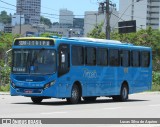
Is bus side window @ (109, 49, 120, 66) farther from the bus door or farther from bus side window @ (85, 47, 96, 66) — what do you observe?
the bus door

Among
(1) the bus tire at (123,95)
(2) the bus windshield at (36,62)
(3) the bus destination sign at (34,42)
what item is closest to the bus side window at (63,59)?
(2) the bus windshield at (36,62)

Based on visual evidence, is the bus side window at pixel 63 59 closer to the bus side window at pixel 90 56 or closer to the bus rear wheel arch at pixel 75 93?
the bus rear wheel arch at pixel 75 93

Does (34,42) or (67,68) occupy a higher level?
(34,42)

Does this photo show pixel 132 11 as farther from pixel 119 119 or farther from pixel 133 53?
pixel 119 119

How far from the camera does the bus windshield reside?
81.0 feet

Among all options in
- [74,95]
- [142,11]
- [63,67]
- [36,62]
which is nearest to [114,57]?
[74,95]

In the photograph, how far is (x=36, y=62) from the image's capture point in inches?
978

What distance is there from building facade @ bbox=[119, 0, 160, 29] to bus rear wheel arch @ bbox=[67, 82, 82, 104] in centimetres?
15889

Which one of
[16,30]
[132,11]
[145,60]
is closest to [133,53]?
[145,60]

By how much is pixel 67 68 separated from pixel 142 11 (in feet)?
565

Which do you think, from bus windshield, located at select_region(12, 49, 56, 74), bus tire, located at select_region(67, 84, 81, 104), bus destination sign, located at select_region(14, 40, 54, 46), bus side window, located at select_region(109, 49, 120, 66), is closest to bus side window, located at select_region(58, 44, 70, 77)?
bus windshield, located at select_region(12, 49, 56, 74)

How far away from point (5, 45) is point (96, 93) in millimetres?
A: 63340

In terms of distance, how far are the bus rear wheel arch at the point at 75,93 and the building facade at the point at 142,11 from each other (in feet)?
521

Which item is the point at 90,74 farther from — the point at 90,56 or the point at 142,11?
the point at 142,11
